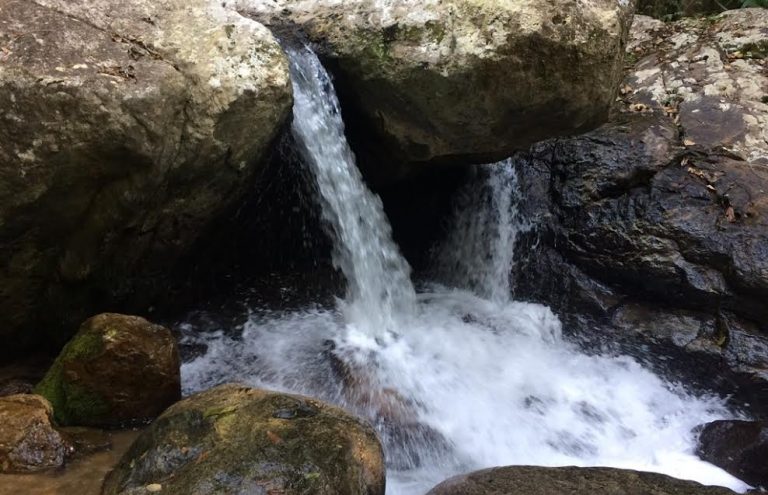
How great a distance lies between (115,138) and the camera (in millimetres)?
3721

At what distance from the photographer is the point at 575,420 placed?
16.4 feet

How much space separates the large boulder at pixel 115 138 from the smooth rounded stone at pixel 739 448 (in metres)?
4.35

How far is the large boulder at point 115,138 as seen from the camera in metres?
3.53

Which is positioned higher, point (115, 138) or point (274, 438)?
point (115, 138)

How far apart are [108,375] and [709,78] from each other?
26.3 ft

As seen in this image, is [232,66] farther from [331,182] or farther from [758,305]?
[758,305]

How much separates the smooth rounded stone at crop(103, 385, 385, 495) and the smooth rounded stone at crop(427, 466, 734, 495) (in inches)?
24.8

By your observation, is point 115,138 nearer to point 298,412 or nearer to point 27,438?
point 27,438

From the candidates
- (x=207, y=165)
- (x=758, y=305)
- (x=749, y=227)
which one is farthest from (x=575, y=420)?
(x=207, y=165)

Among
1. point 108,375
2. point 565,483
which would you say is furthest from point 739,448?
point 108,375

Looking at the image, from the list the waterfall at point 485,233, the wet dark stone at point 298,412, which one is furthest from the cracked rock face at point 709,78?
the wet dark stone at point 298,412

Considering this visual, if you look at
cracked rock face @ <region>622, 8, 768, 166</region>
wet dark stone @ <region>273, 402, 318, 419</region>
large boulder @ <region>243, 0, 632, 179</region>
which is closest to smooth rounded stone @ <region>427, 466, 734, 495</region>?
wet dark stone @ <region>273, 402, 318, 419</region>

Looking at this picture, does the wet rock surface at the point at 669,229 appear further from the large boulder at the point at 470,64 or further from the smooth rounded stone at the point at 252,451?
the smooth rounded stone at the point at 252,451

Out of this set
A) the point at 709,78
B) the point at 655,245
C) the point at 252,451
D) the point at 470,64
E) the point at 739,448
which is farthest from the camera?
the point at 709,78
